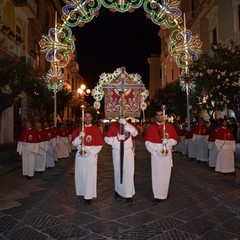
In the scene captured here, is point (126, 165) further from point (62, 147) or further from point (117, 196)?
point (62, 147)

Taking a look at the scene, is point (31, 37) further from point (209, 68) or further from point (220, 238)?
point (220, 238)

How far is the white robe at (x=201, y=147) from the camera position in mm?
14664

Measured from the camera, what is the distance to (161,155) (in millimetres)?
7613

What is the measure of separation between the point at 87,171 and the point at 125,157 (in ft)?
2.85

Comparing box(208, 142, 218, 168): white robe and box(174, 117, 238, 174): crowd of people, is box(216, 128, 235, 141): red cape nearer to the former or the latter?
box(174, 117, 238, 174): crowd of people

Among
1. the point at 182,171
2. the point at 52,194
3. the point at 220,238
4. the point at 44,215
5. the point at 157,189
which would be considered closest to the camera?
the point at 220,238

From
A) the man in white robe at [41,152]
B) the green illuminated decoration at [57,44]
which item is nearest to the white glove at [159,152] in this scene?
the man in white robe at [41,152]

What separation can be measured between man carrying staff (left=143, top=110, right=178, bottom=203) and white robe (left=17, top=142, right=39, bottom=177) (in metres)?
4.46

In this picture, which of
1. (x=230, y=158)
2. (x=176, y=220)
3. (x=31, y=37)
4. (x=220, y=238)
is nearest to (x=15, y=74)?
(x=230, y=158)

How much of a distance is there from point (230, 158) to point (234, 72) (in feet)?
13.3

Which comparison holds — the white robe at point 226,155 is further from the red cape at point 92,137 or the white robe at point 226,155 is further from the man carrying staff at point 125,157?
the red cape at point 92,137

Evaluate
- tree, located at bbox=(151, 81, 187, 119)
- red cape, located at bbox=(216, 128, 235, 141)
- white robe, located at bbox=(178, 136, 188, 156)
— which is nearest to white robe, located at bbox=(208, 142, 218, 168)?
red cape, located at bbox=(216, 128, 235, 141)

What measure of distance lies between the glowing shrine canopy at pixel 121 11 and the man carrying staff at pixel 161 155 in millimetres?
7965

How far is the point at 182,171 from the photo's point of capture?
12188 millimetres
